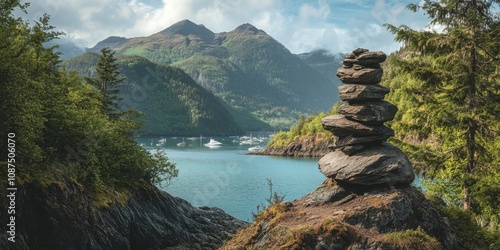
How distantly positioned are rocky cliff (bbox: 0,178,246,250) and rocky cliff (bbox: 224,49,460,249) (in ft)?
25.7

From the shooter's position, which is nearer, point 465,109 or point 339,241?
point 339,241

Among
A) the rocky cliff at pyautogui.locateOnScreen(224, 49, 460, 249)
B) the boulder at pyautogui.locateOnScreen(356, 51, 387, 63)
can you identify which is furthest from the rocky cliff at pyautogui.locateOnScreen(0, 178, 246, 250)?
the boulder at pyautogui.locateOnScreen(356, 51, 387, 63)

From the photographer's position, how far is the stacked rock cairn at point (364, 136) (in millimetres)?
17578

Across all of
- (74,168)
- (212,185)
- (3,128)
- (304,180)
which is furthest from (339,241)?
(304,180)

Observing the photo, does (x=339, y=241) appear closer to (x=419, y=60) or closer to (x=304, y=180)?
(x=419, y=60)

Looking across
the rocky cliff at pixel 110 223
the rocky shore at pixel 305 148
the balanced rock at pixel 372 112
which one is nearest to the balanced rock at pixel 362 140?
the balanced rock at pixel 372 112

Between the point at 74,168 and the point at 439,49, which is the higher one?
the point at 439,49

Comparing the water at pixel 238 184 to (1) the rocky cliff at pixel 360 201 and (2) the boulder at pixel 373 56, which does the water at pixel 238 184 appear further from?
(2) the boulder at pixel 373 56

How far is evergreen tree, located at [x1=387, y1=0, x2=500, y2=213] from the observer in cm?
1977

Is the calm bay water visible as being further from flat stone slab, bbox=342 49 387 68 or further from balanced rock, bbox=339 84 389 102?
flat stone slab, bbox=342 49 387 68

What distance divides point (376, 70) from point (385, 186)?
5.43 meters

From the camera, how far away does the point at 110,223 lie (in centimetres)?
2420

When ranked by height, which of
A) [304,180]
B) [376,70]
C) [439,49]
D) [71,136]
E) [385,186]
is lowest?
[304,180]

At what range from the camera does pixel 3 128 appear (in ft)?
51.0
